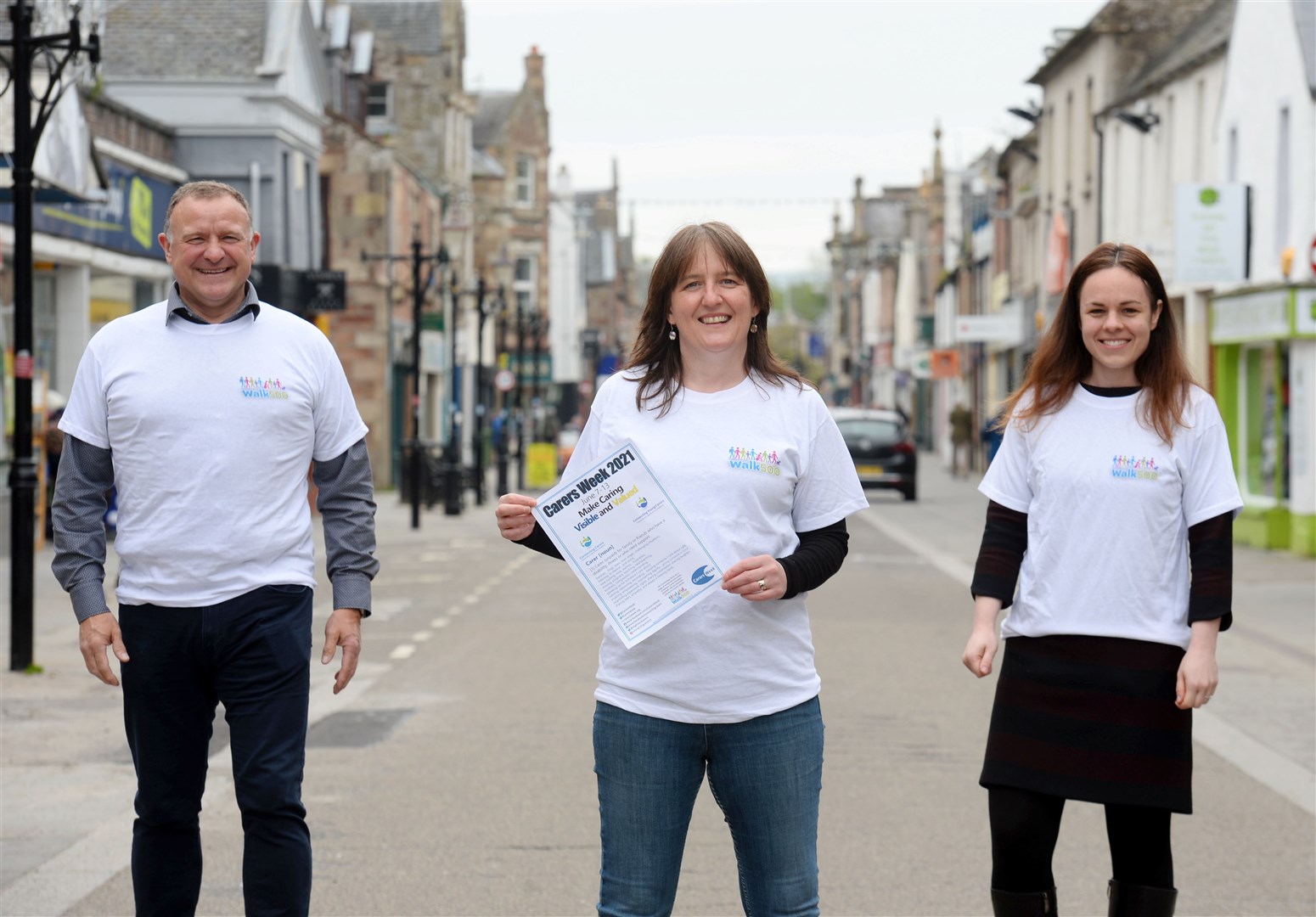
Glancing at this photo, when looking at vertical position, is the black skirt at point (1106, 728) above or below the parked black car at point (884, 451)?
above

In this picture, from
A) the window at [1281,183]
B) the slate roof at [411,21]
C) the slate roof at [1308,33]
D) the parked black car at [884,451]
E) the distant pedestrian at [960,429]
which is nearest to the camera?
the slate roof at [1308,33]

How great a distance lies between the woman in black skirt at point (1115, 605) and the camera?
441cm

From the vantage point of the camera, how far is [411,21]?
54.8 metres

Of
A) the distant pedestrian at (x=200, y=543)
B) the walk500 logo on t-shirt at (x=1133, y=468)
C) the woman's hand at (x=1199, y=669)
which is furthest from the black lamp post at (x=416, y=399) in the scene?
the woman's hand at (x=1199, y=669)

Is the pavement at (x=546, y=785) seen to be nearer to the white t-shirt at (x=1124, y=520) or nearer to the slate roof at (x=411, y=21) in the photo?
the white t-shirt at (x=1124, y=520)

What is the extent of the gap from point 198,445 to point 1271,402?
69.4 ft

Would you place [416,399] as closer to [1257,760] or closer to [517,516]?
[1257,760]

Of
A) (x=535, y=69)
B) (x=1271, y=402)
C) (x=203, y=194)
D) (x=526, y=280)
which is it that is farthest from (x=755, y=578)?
(x=535, y=69)

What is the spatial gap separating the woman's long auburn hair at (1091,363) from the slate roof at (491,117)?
76.1 m

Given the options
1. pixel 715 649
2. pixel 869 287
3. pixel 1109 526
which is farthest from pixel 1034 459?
pixel 869 287

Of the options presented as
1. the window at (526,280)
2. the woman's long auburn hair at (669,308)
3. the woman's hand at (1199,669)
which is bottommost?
the woman's hand at (1199,669)

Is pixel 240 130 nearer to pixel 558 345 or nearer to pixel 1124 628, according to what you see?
pixel 1124 628

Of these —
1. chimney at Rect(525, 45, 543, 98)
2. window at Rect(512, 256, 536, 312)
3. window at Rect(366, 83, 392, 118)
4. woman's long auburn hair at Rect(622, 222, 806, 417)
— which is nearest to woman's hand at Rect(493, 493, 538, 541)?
woman's long auburn hair at Rect(622, 222, 806, 417)

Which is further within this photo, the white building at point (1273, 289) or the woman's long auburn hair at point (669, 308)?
the white building at point (1273, 289)
